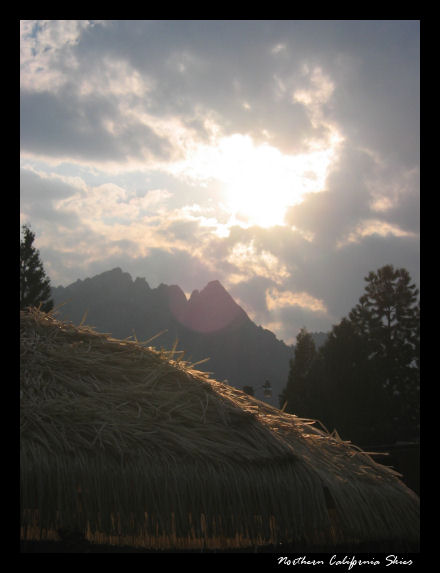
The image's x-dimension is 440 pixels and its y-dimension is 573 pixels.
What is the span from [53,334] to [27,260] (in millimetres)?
28540

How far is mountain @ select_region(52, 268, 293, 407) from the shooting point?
92438 millimetres

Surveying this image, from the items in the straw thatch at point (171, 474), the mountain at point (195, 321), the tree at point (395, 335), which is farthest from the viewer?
the mountain at point (195, 321)

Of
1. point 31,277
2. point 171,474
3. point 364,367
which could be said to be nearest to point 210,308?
point 31,277

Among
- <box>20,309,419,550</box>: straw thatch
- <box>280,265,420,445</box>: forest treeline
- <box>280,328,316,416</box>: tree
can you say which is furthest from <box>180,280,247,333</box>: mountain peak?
<box>20,309,419,550</box>: straw thatch

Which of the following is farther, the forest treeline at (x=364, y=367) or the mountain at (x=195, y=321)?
the mountain at (x=195, y=321)

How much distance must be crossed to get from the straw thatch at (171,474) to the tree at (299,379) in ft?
54.3

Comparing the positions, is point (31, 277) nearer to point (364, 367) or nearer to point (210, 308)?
point (364, 367)

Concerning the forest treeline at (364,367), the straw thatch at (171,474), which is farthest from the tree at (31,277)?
the straw thatch at (171,474)

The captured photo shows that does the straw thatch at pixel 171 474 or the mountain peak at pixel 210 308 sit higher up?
the mountain peak at pixel 210 308

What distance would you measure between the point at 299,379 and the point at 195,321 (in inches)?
3333

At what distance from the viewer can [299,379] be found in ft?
82.0

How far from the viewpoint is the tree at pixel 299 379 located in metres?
21.1

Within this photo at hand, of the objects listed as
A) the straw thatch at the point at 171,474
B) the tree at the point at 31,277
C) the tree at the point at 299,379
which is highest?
the tree at the point at 31,277

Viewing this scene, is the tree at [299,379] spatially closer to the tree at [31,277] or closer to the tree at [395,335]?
the tree at [395,335]
